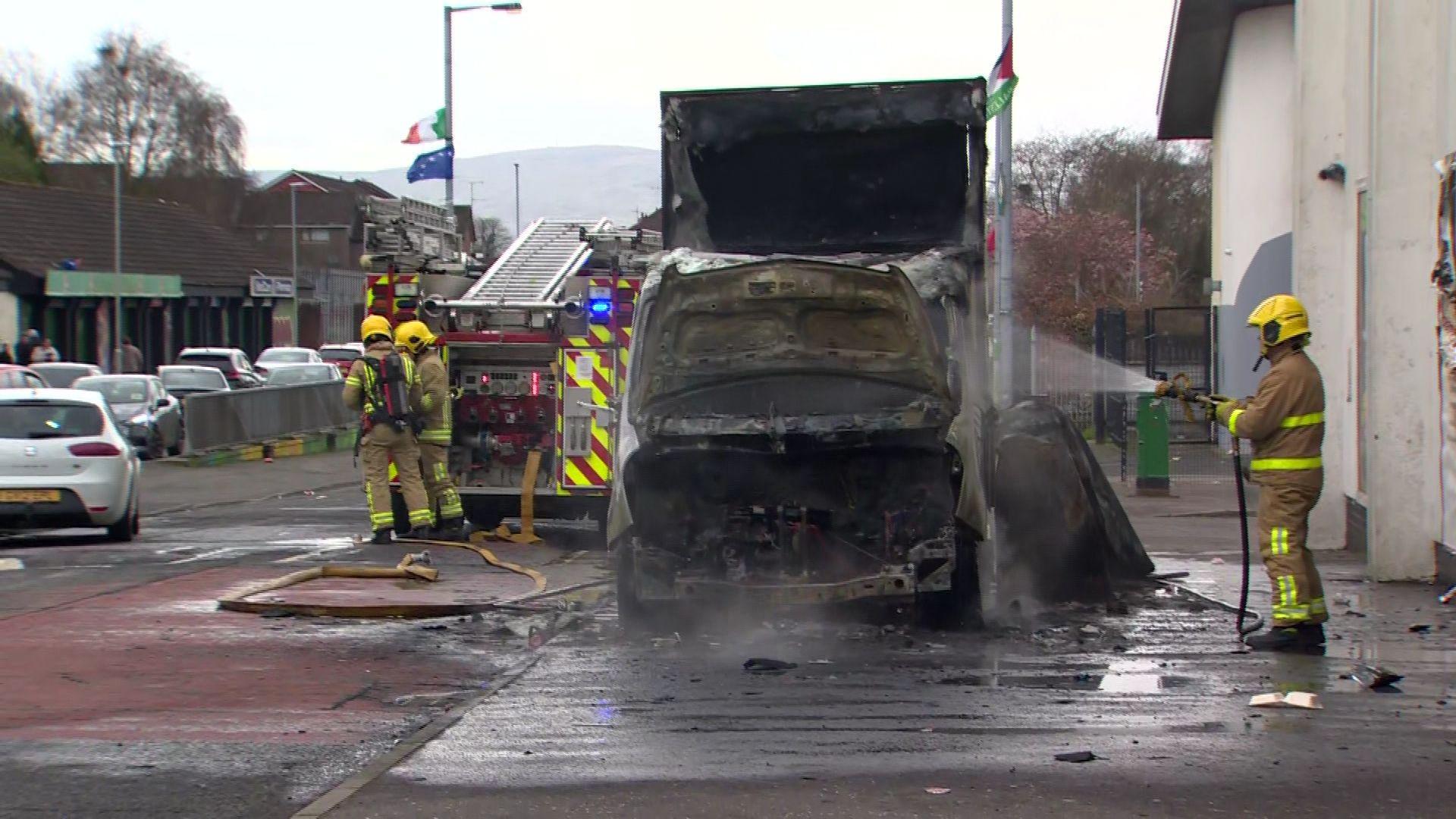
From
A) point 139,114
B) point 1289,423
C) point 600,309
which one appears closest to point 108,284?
point 139,114

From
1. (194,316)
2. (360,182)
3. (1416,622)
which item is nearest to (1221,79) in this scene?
(1416,622)

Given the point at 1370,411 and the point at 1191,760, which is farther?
the point at 1370,411

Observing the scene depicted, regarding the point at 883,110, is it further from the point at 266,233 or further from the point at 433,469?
the point at 266,233

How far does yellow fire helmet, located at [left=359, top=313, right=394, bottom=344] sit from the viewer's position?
46.0 ft

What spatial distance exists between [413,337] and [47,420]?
365 cm

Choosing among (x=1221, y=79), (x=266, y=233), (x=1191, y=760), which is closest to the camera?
(x=1191, y=760)

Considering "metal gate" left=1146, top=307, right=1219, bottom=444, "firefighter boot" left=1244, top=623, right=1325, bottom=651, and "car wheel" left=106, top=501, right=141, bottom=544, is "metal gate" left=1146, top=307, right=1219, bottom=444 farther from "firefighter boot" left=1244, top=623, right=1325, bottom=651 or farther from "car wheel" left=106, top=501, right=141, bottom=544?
"firefighter boot" left=1244, top=623, right=1325, bottom=651

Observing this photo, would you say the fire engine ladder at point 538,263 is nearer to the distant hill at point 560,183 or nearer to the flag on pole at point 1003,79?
the distant hill at point 560,183

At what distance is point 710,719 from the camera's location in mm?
7359

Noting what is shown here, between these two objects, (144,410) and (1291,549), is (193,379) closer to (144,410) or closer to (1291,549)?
(144,410)

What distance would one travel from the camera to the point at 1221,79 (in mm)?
30375

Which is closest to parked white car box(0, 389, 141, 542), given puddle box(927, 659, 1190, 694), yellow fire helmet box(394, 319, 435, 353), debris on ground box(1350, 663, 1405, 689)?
yellow fire helmet box(394, 319, 435, 353)

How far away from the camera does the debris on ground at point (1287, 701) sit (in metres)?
7.42

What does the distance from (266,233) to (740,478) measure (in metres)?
81.1
